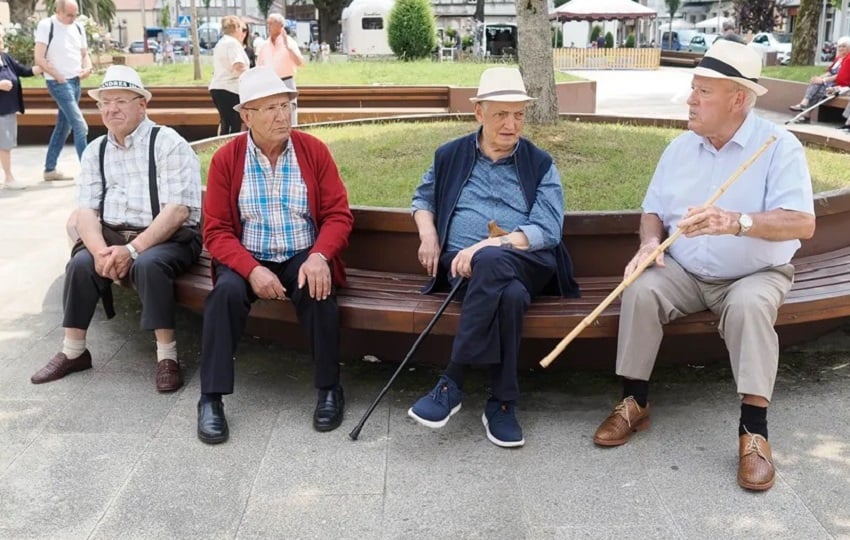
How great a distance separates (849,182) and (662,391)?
96.4 inches

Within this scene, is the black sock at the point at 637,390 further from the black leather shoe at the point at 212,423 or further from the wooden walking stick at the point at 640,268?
the black leather shoe at the point at 212,423

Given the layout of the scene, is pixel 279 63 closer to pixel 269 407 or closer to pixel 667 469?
pixel 269 407

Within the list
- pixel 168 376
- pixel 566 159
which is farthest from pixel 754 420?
pixel 566 159

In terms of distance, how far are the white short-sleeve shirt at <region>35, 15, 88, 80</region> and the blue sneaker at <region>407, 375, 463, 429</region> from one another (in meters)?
7.09

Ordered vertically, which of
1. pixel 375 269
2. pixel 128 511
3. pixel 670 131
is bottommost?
pixel 128 511

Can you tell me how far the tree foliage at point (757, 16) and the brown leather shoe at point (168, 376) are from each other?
48.7 metres

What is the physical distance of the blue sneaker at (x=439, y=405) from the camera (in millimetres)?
3859

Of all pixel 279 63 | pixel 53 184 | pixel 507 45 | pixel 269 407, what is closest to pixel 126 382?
pixel 269 407

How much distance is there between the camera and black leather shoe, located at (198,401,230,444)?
3.84m

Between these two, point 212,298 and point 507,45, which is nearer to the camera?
point 212,298

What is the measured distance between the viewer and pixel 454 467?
3.62 metres

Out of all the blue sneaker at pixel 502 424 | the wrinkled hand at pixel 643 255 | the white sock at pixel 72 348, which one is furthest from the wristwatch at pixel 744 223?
the white sock at pixel 72 348

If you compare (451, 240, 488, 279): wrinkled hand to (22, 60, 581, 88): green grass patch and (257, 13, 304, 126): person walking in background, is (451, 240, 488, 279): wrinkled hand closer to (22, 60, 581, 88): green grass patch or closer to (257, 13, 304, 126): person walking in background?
(257, 13, 304, 126): person walking in background

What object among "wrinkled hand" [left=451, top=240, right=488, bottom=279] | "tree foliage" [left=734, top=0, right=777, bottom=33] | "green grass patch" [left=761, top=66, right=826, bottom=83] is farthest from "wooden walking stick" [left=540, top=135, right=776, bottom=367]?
"tree foliage" [left=734, top=0, right=777, bottom=33]
